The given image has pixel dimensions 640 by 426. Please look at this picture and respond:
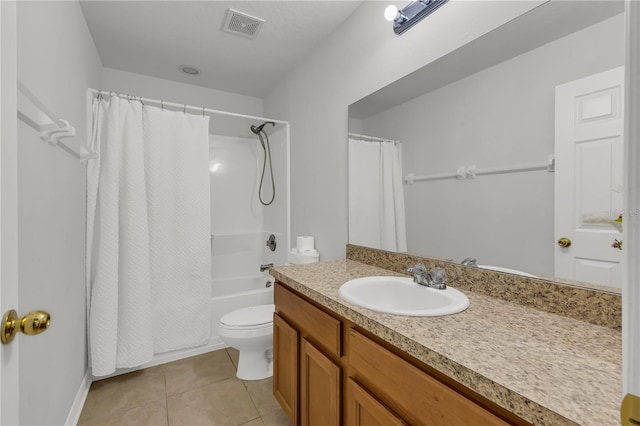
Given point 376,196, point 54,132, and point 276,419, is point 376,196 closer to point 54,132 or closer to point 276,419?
point 276,419

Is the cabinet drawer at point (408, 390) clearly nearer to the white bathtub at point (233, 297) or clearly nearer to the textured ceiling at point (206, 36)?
the white bathtub at point (233, 297)

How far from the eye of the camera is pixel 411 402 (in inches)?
29.8

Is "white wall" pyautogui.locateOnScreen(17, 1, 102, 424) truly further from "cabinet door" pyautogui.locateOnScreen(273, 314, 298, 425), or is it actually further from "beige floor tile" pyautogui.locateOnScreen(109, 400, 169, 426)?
"cabinet door" pyautogui.locateOnScreen(273, 314, 298, 425)

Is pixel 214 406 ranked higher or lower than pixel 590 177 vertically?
lower

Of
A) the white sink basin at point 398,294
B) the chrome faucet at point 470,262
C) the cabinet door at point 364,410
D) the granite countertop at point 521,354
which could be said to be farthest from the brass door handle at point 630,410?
the chrome faucet at point 470,262

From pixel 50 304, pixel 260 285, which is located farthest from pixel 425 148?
pixel 260 285

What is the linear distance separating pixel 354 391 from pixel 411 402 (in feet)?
0.88

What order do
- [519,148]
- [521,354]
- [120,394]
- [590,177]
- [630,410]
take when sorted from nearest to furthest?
1. [630,410]
2. [521,354]
3. [590,177]
4. [519,148]
5. [120,394]

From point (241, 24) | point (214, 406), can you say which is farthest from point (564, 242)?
point (241, 24)

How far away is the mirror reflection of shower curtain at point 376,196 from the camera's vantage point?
159cm

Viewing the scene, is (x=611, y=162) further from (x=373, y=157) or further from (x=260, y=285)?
(x=260, y=285)

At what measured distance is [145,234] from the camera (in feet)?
6.80

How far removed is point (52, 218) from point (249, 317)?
4.09 feet

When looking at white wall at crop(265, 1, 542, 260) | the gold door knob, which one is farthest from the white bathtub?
the gold door knob
